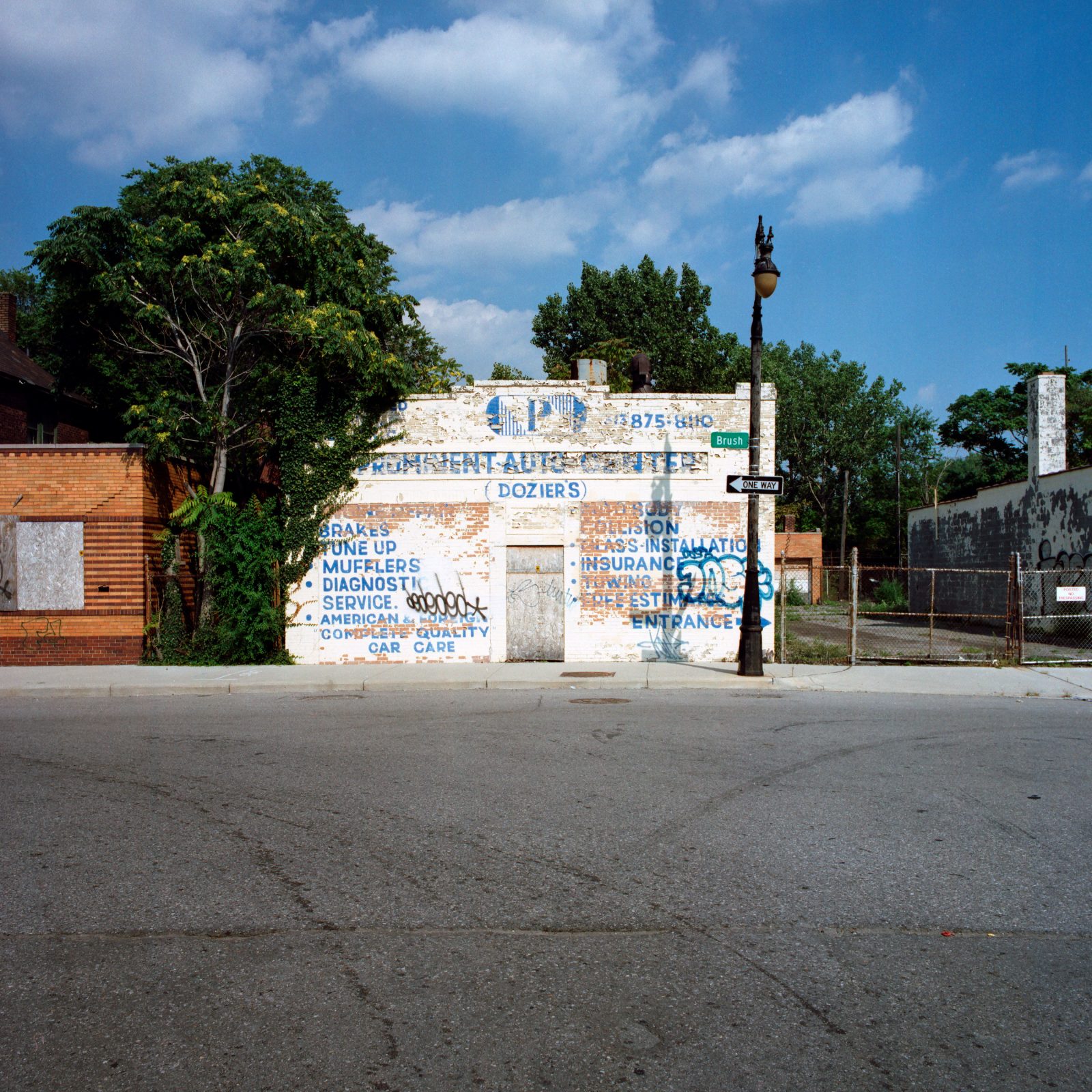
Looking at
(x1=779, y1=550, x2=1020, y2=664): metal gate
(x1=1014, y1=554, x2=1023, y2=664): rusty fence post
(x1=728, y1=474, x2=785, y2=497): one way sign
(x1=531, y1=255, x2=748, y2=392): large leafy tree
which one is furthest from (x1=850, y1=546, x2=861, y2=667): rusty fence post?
(x1=531, y1=255, x2=748, y2=392): large leafy tree

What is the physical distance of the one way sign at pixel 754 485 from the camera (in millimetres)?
15336

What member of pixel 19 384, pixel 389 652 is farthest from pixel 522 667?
pixel 19 384

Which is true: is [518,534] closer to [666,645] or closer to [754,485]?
[666,645]

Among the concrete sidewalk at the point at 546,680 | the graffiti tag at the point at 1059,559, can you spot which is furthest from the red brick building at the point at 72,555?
the graffiti tag at the point at 1059,559

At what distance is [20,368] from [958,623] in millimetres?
30734

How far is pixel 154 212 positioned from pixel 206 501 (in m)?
8.01

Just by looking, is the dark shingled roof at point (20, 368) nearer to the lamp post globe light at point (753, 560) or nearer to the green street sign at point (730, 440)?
the green street sign at point (730, 440)

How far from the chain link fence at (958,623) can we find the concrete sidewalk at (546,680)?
1.00 meters

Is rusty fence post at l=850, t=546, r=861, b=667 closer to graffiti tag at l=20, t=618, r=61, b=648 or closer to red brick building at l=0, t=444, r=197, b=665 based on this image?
red brick building at l=0, t=444, r=197, b=665

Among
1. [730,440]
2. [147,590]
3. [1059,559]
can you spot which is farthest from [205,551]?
[1059,559]

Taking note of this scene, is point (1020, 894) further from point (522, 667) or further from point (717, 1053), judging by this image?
point (522, 667)

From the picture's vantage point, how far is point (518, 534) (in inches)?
706

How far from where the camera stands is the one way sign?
1534 cm

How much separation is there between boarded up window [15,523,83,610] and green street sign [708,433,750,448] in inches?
474
